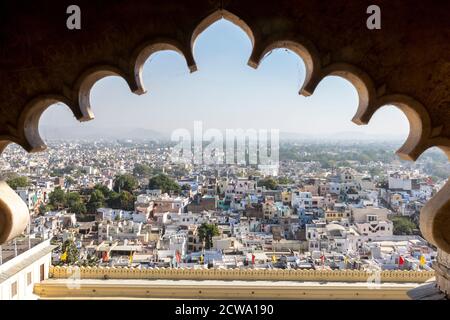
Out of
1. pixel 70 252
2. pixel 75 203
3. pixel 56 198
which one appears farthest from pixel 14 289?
pixel 56 198

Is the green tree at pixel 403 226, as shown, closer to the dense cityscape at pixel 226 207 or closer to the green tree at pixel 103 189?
the dense cityscape at pixel 226 207

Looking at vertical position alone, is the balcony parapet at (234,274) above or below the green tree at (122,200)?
below

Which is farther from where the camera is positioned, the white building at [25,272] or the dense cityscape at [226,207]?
the dense cityscape at [226,207]

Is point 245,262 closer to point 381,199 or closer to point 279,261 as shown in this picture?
point 279,261

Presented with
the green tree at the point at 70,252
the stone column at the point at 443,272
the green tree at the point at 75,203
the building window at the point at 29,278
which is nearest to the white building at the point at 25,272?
the building window at the point at 29,278

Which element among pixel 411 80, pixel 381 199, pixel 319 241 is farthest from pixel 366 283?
pixel 381 199

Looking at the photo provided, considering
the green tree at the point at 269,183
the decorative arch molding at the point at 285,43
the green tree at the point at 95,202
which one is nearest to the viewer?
the decorative arch molding at the point at 285,43

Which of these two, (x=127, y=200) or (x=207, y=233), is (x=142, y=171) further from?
(x=207, y=233)
